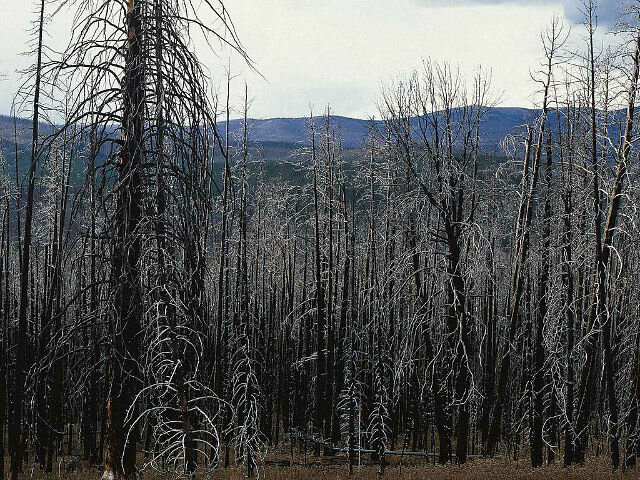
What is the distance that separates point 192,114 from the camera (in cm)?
545

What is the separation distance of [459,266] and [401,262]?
1.42 meters

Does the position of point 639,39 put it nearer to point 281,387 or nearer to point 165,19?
point 165,19

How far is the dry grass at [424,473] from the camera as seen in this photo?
12.3 metres

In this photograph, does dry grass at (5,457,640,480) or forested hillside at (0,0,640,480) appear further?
dry grass at (5,457,640,480)

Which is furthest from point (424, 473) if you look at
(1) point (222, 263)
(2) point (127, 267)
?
(2) point (127, 267)

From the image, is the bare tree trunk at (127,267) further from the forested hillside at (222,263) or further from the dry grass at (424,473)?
the dry grass at (424,473)

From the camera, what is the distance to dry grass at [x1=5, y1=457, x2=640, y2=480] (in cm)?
1234

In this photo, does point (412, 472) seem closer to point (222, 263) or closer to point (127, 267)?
point (222, 263)

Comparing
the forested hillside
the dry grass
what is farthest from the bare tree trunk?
the dry grass

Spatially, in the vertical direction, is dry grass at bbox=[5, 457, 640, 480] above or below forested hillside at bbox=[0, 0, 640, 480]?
below

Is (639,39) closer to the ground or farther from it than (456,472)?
farther from it

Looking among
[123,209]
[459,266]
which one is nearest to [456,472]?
[459,266]

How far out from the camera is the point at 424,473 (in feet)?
46.9

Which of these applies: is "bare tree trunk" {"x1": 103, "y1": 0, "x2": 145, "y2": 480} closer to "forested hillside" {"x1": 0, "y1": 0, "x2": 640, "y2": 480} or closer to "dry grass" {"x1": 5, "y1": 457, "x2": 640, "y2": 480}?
"forested hillside" {"x1": 0, "y1": 0, "x2": 640, "y2": 480}
